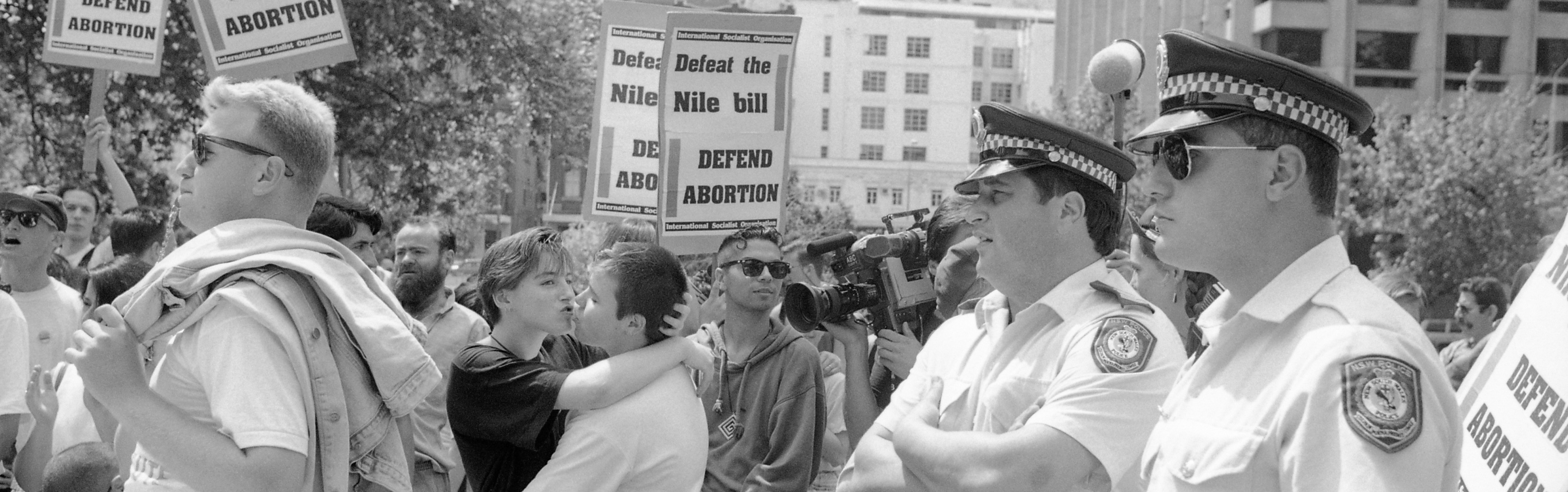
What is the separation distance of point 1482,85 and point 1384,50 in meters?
3.21

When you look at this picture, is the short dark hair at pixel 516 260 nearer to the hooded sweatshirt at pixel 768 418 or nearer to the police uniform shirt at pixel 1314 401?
the hooded sweatshirt at pixel 768 418

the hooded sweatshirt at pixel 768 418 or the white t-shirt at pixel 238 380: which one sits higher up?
the white t-shirt at pixel 238 380

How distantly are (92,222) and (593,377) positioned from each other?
622 centimetres

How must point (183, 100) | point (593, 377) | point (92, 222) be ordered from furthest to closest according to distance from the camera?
point (183, 100), point (92, 222), point (593, 377)

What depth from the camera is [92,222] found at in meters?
8.68

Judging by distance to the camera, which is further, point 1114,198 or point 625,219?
point 625,219

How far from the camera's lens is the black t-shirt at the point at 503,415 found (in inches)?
148

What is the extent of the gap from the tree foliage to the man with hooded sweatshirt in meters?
29.8

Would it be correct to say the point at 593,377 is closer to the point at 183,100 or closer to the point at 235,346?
the point at 235,346

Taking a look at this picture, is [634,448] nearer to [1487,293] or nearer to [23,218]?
[23,218]

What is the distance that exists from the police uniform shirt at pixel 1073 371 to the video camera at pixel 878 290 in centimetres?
99

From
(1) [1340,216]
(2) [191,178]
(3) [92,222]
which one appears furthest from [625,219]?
(1) [1340,216]

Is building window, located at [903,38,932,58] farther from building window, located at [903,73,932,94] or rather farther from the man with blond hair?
the man with blond hair

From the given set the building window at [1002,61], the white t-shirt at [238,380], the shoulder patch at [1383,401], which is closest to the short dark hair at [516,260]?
the white t-shirt at [238,380]
